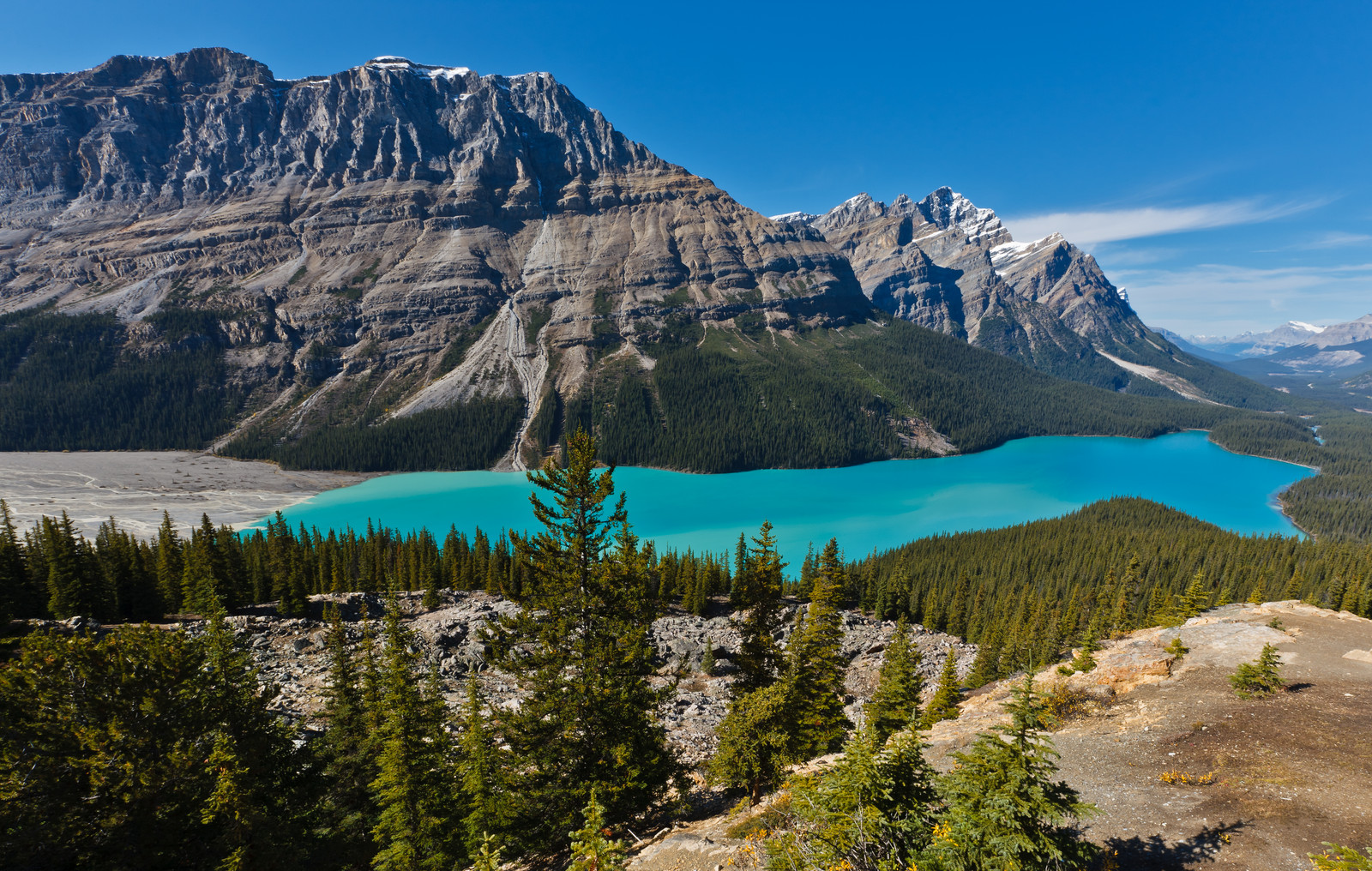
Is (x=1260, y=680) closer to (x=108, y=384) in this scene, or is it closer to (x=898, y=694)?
(x=898, y=694)

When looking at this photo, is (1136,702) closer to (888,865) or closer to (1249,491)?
(888,865)

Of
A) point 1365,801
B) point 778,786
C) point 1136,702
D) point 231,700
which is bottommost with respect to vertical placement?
point 778,786

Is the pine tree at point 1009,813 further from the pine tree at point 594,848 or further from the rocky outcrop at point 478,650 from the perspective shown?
the rocky outcrop at point 478,650

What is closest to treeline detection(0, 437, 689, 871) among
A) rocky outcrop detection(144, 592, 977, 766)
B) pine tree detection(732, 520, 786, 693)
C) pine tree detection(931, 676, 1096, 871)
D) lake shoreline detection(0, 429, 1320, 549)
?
pine tree detection(732, 520, 786, 693)

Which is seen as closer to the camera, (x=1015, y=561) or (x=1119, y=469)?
(x=1015, y=561)

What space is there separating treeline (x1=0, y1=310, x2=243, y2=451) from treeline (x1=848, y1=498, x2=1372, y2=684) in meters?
201

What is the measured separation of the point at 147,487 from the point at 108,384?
97.7m

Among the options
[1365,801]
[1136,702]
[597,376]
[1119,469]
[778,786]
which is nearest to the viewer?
[1365,801]

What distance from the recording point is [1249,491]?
146m

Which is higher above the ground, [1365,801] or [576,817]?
[1365,801]

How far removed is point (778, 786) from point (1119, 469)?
19890 centimetres

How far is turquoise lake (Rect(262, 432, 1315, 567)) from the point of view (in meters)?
100

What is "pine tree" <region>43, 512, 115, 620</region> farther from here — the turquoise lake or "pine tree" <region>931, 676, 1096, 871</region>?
"pine tree" <region>931, 676, 1096, 871</region>

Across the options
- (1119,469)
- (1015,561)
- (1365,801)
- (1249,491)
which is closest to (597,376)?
(1015,561)
